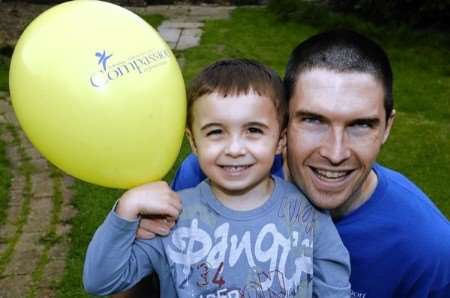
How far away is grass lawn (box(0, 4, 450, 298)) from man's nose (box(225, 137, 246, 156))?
2539 mm

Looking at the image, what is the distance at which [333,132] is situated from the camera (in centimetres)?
233

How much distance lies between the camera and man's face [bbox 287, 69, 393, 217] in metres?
2.32

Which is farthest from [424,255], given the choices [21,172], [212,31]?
[212,31]

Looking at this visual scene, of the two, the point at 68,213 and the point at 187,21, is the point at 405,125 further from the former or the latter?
the point at 187,21

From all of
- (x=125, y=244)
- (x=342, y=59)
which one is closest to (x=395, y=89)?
(x=342, y=59)

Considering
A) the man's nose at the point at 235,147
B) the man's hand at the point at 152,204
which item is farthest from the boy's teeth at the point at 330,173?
the man's hand at the point at 152,204

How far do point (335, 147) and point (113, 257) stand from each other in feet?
2.42

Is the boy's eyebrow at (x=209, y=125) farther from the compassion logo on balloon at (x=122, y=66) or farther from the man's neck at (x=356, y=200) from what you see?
the man's neck at (x=356, y=200)

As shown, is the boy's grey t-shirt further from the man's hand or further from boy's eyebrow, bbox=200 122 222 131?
boy's eyebrow, bbox=200 122 222 131

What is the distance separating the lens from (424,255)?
A: 253 centimetres

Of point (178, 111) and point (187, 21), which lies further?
point (187, 21)

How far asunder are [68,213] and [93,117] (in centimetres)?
330

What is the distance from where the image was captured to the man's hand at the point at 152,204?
207 cm

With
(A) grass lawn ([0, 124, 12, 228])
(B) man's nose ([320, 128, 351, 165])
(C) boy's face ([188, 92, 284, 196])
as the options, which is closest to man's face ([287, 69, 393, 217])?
(B) man's nose ([320, 128, 351, 165])
